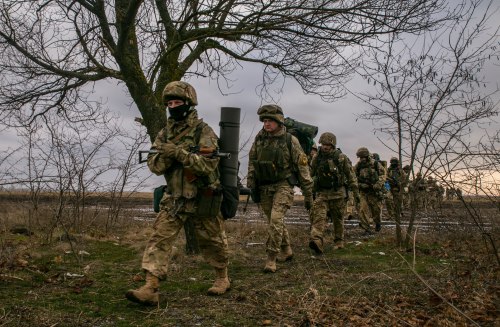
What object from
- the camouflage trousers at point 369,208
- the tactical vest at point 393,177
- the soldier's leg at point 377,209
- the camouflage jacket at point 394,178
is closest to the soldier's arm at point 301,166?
the camouflage trousers at point 369,208

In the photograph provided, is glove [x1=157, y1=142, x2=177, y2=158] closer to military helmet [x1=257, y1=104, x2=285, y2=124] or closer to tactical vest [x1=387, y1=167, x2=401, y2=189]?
military helmet [x1=257, y1=104, x2=285, y2=124]

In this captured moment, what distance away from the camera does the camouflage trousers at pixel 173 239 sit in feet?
14.5

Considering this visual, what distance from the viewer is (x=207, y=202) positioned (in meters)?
4.73

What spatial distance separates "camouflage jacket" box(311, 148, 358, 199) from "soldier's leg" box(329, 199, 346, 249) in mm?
133

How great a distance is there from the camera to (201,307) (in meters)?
4.45

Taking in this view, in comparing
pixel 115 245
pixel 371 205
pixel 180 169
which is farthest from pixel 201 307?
pixel 371 205

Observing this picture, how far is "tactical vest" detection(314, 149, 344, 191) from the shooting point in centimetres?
868

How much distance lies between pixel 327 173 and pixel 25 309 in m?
5.71

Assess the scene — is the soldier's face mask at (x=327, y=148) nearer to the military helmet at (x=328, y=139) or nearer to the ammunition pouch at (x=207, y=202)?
the military helmet at (x=328, y=139)

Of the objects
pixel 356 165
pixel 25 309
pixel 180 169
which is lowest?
pixel 25 309

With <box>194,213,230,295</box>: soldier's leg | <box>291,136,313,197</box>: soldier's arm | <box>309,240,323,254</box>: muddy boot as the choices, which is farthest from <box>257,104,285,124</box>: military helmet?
<box>309,240,323,254</box>: muddy boot

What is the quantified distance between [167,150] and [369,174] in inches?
342

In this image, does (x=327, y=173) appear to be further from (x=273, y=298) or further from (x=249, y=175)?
(x=273, y=298)

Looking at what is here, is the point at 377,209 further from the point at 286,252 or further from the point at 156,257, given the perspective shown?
the point at 156,257
